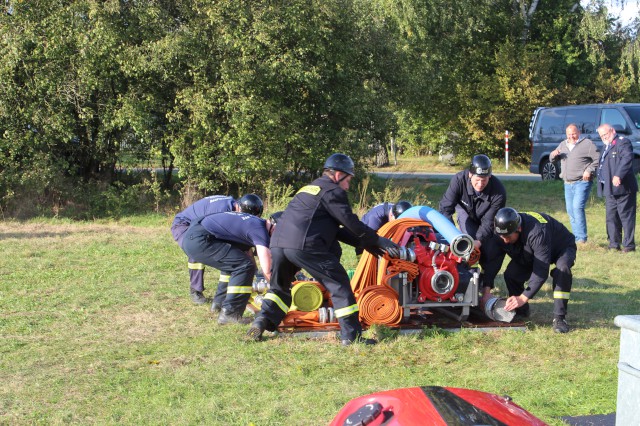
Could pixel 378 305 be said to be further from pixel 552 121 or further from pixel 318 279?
pixel 552 121

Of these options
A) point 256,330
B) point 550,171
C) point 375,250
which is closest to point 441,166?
point 550,171

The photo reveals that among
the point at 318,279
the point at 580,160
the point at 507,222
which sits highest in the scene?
the point at 580,160

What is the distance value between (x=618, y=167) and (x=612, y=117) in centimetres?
904

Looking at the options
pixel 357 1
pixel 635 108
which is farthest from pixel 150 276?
pixel 635 108

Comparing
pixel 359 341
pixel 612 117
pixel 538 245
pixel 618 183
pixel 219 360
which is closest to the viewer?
pixel 219 360

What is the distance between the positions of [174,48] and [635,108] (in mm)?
13166

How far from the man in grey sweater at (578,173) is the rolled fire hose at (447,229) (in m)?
5.34

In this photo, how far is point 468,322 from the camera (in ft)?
25.0

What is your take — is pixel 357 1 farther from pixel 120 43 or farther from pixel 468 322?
pixel 468 322

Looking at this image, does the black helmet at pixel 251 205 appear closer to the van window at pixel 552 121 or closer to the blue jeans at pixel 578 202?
the blue jeans at pixel 578 202

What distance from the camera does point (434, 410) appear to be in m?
2.90

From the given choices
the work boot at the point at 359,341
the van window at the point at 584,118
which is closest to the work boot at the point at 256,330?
the work boot at the point at 359,341

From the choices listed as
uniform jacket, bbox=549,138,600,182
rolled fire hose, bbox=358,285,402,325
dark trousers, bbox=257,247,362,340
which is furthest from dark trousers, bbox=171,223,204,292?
uniform jacket, bbox=549,138,600,182

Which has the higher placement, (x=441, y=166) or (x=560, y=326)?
(x=441, y=166)
